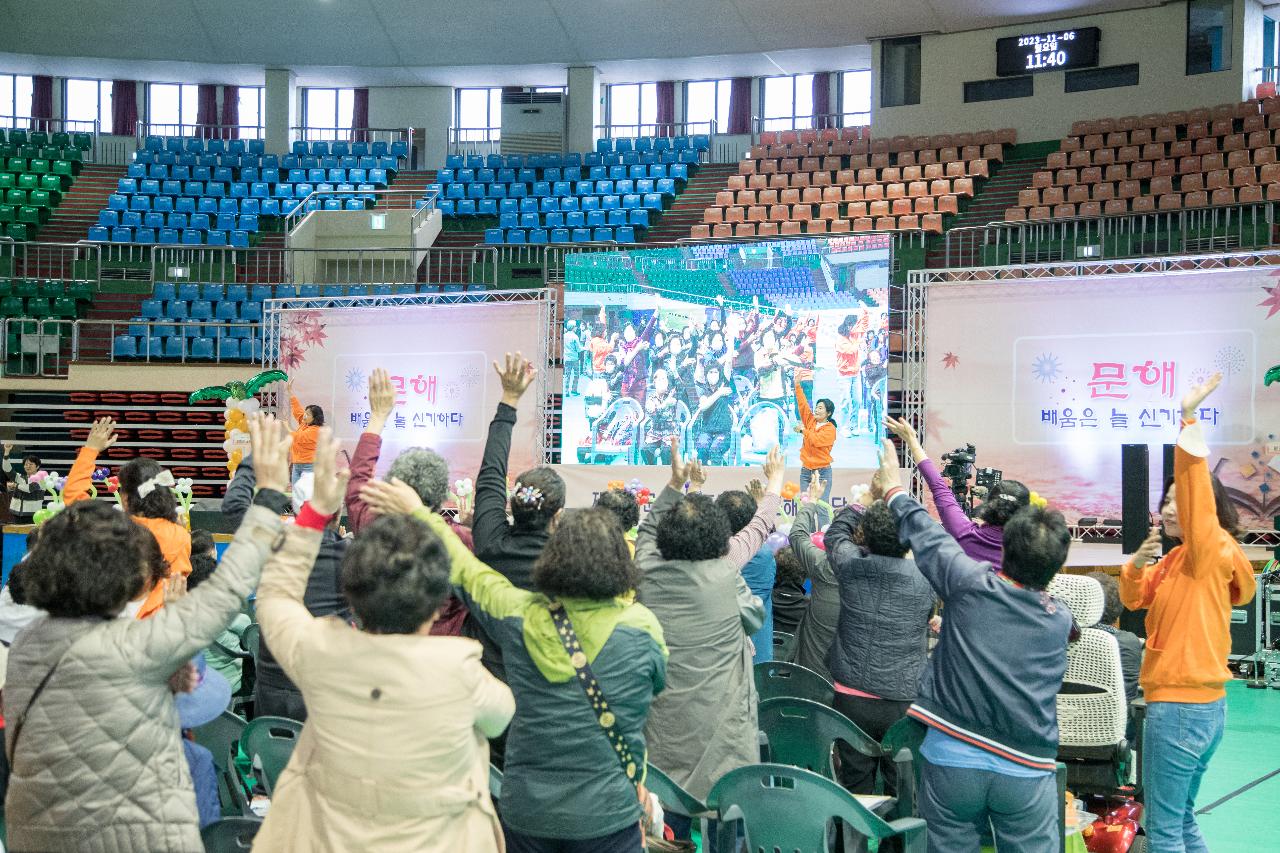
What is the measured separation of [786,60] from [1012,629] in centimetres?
1961

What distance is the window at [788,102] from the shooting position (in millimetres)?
22938

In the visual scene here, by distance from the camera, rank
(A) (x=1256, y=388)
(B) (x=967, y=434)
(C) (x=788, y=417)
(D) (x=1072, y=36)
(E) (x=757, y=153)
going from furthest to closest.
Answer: (E) (x=757, y=153) → (D) (x=1072, y=36) → (C) (x=788, y=417) → (B) (x=967, y=434) → (A) (x=1256, y=388)

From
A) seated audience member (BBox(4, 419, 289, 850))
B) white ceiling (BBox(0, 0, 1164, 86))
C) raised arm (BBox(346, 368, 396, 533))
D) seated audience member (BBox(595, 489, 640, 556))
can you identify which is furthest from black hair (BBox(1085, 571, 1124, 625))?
white ceiling (BBox(0, 0, 1164, 86))

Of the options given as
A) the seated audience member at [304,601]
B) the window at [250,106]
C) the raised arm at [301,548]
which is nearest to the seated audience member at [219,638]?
the seated audience member at [304,601]

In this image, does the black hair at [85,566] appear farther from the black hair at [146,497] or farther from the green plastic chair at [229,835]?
the black hair at [146,497]

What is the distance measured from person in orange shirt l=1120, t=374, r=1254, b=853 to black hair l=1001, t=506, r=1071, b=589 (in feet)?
2.06

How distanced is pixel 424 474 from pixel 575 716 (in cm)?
111

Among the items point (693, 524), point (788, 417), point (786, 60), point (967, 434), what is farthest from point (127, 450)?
point (693, 524)

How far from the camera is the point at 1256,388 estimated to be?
10.2 meters

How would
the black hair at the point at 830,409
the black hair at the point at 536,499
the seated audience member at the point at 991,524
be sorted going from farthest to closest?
the black hair at the point at 830,409
the seated audience member at the point at 991,524
the black hair at the point at 536,499

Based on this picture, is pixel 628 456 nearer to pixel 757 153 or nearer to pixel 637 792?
pixel 757 153

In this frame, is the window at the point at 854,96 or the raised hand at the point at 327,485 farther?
the window at the point at 854,96

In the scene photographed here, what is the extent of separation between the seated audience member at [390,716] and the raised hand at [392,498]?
0.47m

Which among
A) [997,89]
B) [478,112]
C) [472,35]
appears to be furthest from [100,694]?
[478,112]
